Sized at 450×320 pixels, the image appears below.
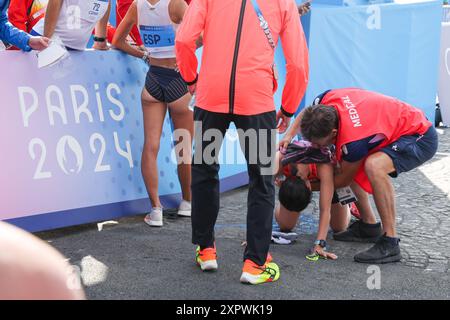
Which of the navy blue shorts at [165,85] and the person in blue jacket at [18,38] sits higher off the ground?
the person in blue jacket at [18,38]

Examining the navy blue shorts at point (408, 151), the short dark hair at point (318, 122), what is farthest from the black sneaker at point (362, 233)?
the short dark hair at point (318, 122)

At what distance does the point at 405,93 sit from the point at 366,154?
453 cm

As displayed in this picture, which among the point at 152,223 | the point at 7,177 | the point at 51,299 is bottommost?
the point at 152,223

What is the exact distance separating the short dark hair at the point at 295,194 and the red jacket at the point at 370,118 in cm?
30

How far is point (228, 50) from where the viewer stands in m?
3.80

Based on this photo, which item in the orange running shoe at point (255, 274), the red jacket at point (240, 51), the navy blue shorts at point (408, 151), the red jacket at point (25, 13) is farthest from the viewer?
the red jacket at point (25, 13)

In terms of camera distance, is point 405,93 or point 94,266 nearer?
point 94,266

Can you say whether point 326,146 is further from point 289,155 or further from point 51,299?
point 51,299

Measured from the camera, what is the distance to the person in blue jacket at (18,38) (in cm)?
461

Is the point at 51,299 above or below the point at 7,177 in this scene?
above

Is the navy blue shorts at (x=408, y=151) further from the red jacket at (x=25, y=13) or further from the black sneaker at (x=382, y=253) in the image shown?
the red jacket at (x=25, y=13)
